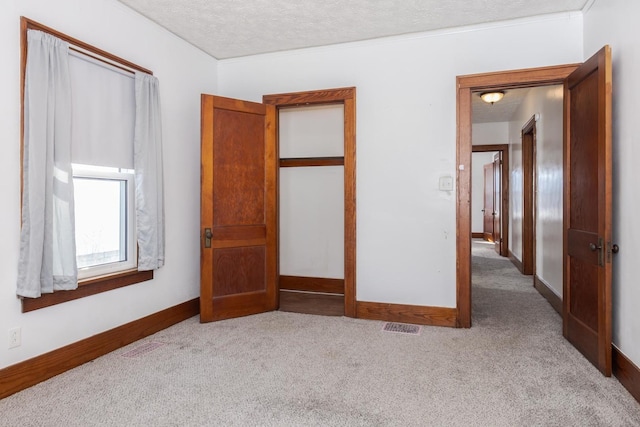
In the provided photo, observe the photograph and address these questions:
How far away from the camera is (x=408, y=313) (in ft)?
12.0

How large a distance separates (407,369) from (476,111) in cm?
555

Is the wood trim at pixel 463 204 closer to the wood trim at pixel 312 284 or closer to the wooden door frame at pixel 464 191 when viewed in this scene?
the wooden door frame at pixel 464 191

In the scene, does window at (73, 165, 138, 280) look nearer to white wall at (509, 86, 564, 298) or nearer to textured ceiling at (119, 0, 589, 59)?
textured ceiling at (119, 0, 589, 59)

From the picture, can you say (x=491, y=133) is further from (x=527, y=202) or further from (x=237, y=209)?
(x=237, y=209)

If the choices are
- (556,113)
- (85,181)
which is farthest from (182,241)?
(556,113)

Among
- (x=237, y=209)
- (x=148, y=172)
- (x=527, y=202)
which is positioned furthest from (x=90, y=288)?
(x=527, y=202)

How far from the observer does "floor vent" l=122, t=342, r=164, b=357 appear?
2891mm

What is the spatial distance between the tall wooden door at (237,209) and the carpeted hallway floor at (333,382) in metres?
0.43

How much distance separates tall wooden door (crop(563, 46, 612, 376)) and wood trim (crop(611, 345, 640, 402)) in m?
0.05

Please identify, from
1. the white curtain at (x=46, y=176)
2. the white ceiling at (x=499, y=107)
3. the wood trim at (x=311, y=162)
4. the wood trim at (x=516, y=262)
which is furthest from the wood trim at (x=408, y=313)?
the white ceiling at (x=499, y=107)

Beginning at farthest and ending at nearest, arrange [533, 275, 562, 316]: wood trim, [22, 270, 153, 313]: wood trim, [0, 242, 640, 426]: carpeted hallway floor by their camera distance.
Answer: [533, 275, 562, 316]: wood trim → [22, 270, 153, 313]: wood trim → [0, 242, 640, 426]: carpeted hallway floor

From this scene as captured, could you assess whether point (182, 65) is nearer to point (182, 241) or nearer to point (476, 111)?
point (182, 241)

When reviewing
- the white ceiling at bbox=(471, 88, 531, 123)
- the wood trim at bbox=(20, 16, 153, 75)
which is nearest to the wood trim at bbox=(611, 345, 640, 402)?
the wood trim at bbox=(20, 16, 153, 75)

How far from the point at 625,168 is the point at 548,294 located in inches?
94.9
